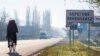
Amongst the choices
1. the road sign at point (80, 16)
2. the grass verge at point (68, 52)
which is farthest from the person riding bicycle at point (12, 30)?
the road sign at point (80, 16)

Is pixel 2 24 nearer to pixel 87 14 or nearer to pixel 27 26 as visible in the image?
pixel 27 26

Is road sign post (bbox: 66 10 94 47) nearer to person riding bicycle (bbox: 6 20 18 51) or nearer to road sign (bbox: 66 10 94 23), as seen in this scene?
road sign (bbox: 66 10 94 23)

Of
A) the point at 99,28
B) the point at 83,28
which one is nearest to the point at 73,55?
the point at 99,28

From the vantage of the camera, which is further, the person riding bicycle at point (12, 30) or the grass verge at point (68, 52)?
the person riding bicycle at point (12, 30)

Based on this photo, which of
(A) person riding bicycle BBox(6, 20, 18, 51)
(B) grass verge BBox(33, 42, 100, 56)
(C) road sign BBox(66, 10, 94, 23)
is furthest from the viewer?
(C) road sign BBox(66, 10, 94, 23)

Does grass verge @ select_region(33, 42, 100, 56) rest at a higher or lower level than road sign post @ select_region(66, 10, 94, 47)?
lower

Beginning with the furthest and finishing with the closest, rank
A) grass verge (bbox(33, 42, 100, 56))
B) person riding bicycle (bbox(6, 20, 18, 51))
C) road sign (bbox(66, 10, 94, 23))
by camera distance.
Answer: road sign (bbox(66, 10, 94, 23)), person riding bicycle (bbox(6, 20, 18, 51)), grass verge (bbox(33, 42, 100, 56))

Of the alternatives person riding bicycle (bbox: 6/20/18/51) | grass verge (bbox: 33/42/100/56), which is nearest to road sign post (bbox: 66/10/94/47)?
grass verge (bbox: 33/42/100/56)

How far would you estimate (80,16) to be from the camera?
27766 mm

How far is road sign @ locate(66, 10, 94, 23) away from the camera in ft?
90.4

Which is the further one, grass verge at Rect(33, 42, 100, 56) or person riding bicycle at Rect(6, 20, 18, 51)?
person riding bicycle at Rect(6, 20, 18, 51)

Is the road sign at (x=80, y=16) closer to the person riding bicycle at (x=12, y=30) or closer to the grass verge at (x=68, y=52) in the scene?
the grass verge at (x=68, y=52)

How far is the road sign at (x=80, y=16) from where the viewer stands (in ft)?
90.4

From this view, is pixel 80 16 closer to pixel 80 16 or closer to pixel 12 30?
pixel 80 16
